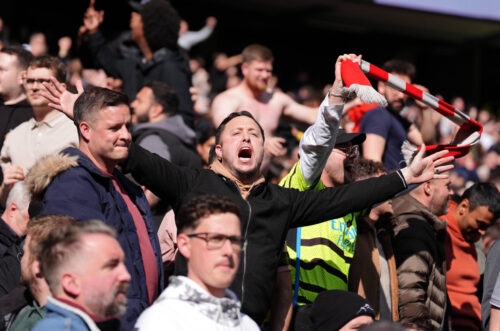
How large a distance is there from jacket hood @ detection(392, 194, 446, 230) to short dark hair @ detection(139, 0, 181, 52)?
A: 282 centimetres

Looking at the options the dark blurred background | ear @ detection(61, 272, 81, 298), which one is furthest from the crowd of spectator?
the dark blurred background

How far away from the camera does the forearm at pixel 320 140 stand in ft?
15.2

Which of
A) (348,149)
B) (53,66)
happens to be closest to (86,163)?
(53,66)

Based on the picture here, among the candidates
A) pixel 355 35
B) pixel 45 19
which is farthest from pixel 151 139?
pixel 355 35

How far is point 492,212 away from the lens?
644cm

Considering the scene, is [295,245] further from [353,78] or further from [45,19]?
[45,19]

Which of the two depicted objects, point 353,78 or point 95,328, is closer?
point 95,328

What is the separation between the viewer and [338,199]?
4.46 meters

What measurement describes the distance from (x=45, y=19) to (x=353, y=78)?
10438 millimetres

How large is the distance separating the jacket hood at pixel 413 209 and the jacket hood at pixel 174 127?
1764 millimetres

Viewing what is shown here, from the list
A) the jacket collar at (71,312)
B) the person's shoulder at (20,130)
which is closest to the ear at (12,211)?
the person's shoulder at (20,130)

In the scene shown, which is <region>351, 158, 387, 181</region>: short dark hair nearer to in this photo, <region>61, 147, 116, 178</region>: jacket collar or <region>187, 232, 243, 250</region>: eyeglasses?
<region>61, 147, 116, 178</region>: jacket collar

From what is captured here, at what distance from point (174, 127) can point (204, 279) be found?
319 cm

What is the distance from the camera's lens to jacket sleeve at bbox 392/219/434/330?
5609mm
